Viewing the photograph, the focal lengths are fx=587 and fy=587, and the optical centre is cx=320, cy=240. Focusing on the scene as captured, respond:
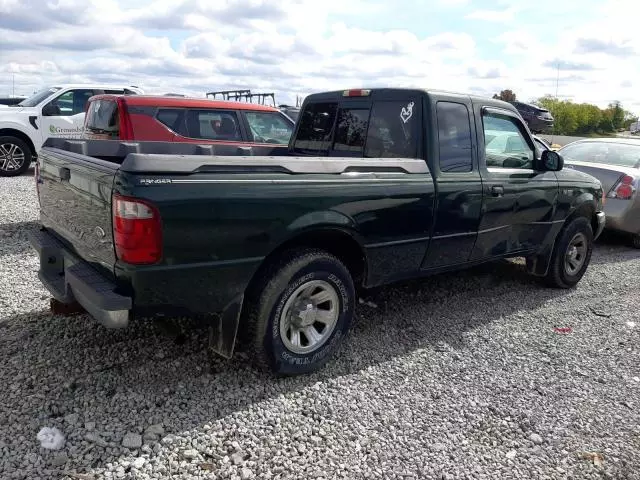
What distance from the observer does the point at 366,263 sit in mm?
4160

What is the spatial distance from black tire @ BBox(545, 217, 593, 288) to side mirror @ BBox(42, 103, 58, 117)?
1045cm

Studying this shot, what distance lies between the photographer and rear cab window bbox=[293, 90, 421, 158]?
4.53 m

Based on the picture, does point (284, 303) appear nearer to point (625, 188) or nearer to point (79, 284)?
point (79, 284)

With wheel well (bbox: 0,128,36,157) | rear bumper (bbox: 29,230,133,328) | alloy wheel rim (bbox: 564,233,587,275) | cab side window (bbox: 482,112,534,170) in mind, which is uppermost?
wheel well (bbox: 0,128,36,157)

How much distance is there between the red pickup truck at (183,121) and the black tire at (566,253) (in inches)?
139

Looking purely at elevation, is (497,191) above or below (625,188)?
above

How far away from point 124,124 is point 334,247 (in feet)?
15.8

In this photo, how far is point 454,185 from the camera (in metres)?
4.54

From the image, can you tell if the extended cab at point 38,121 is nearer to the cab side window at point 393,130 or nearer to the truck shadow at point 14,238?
the truck shadow at point 14,238

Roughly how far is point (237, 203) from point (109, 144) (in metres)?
2.07

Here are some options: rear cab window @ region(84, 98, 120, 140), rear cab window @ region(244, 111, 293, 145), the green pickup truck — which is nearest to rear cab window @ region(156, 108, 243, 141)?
rear cab window @ region(244, 111, 293, 145)

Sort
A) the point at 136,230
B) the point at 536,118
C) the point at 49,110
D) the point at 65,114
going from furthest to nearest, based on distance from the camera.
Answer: the point at 536,118, the point at 65,114, the point at 49,110, the point at 136,230

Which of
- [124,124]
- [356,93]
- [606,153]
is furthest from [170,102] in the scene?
[606,153]

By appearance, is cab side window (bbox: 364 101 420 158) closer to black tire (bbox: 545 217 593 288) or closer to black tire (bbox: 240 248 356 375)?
black tire (bbox: 240 248 356 375)
